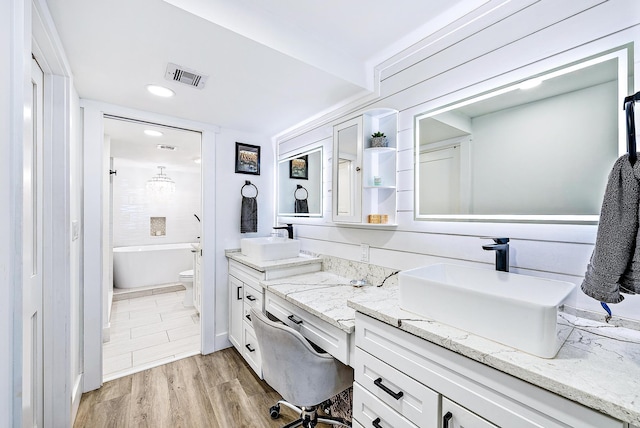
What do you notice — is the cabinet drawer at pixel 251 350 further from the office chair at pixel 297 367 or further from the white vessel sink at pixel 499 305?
the white vessel sink at pixel 499 305

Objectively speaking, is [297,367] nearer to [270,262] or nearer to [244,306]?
[270,262]

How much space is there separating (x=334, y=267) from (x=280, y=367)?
91 centimetres

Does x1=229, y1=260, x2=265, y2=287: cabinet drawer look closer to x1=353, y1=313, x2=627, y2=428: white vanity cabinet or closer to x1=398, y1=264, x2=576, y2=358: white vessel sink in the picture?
x1=353, y1=313, x2=627, y2=428: white vanity cabinet

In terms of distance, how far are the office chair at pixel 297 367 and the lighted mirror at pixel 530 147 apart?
919mm

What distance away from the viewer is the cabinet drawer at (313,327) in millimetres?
1297

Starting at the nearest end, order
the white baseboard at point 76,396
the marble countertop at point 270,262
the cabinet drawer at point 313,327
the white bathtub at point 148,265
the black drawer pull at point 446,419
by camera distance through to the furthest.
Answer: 1. the black drawer pull at point 446,419
2. the cabinet drawer at point 313,327
3. the white baseboard at point 76,396
4. the marble countertop at point 270,262
5. the white bathtub at point 148,265

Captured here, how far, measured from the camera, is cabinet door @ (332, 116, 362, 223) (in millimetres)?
1791

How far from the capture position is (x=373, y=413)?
44.6 inches

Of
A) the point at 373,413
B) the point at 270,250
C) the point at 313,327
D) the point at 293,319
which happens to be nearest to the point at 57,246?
the point at 270,250

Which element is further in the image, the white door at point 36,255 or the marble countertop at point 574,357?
the white door at point 36,255

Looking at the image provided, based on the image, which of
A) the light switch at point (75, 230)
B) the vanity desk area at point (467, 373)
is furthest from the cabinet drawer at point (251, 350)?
the light switch at point (75, 230)

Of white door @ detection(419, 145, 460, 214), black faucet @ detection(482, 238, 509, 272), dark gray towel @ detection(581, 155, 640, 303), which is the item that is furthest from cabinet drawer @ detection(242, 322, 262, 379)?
dark gray towel @ detection(581, 155, 640, 303)

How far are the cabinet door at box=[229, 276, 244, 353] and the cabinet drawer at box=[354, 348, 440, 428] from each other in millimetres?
1413

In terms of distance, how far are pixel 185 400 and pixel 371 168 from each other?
203 cm
